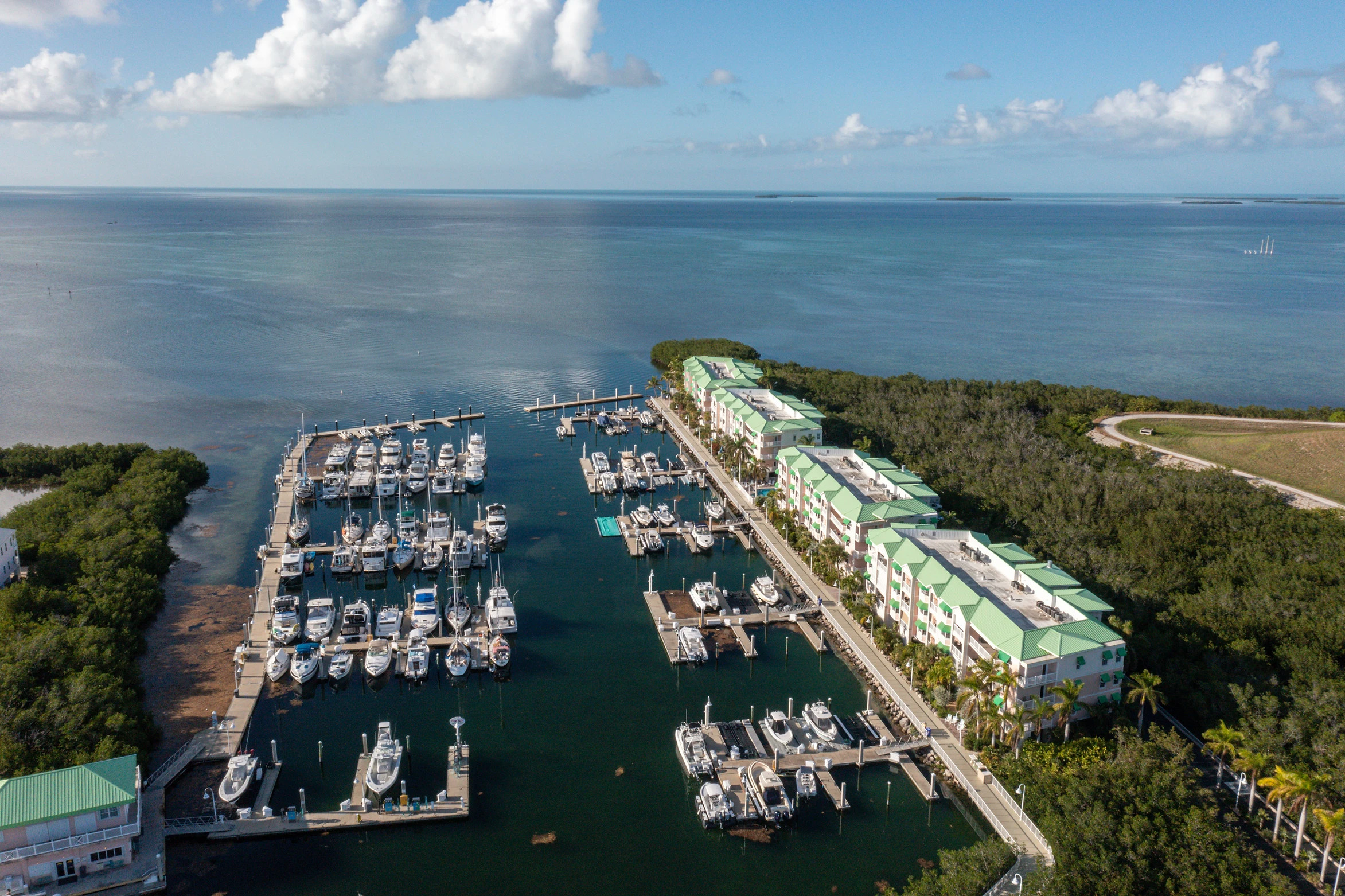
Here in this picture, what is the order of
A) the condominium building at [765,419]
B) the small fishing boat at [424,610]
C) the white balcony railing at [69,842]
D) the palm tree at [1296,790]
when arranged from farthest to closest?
1. the condominium building at [765,419]
2. the small fishing boat at [424,610]
3. the palm tree at [1296,790]
4. the white balcony railing at [69,842]

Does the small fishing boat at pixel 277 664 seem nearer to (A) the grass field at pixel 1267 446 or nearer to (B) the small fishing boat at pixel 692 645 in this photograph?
(B) the small fishing boat at pixel 692 645

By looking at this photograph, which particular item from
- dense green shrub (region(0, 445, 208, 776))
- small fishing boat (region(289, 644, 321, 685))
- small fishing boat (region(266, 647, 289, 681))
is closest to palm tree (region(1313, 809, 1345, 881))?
small fishing boat (region(289, 644, 321, 685))

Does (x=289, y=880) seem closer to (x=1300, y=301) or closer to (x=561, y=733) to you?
(x=561, y=733)

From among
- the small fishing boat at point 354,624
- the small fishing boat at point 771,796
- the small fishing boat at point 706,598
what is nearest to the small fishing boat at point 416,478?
the small fishing boat at point 354,624

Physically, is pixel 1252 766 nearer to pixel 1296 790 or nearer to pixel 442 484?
pixel 1296 790

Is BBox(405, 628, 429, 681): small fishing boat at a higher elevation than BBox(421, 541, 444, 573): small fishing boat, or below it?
below

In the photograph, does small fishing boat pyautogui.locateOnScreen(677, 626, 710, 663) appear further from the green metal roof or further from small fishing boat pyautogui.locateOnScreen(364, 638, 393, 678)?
the green metal roof
